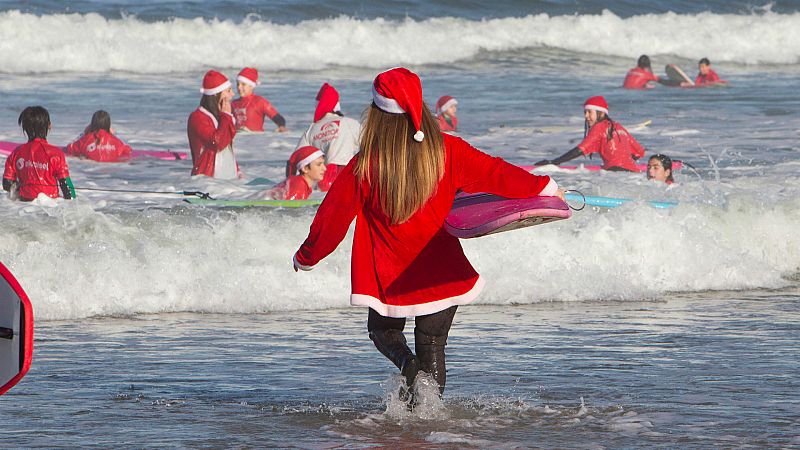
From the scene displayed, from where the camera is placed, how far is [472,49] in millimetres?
30141

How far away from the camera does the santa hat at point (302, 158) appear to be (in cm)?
1247

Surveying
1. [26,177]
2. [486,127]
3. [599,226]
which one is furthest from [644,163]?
[26,177]

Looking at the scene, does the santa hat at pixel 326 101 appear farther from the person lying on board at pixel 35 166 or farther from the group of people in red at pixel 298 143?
the person lying on board at pixel 35 166

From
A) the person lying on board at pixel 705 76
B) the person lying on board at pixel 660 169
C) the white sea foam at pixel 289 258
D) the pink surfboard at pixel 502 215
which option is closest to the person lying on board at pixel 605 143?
the person lying on board at pixel 660 169

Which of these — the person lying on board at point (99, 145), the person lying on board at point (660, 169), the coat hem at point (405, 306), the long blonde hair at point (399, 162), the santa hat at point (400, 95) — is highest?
the santa hat at point (400, 95)

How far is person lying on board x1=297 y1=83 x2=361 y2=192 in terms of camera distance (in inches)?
494

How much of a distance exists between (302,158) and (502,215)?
714cm

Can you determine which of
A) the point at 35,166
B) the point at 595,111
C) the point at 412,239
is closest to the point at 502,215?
the point at 412,239

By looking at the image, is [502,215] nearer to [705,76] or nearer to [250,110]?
[250,110]

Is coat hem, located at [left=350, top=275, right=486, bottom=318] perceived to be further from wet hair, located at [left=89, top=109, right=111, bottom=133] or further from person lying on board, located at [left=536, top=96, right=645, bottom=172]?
wet hair, located at [left=89, top=109, right=111, bottom=133]

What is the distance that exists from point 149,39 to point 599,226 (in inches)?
732

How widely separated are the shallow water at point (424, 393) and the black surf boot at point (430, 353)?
0.41 feet

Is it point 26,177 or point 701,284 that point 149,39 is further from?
point 701,284

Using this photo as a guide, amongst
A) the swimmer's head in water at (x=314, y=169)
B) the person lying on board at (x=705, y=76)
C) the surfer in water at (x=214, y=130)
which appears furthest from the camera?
the person lying on board at (x=705, y=76)
